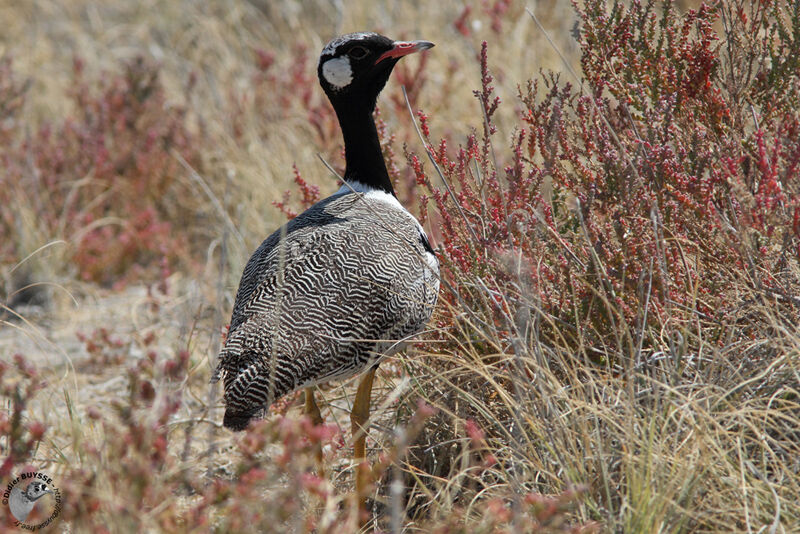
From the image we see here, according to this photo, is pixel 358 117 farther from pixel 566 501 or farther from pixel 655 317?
pixel 566 501

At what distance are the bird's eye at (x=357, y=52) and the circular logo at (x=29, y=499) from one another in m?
2.13

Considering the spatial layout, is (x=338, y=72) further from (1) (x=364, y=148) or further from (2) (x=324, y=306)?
(2) (x=324, y=306)

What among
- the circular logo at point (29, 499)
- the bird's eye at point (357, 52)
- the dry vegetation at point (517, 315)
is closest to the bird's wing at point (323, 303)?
the dry vegetation at point (517, 315)

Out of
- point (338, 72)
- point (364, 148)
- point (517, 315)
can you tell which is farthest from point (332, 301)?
point (338, 72)

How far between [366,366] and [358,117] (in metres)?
1.25

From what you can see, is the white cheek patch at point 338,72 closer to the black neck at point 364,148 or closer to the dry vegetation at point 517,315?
the black neck at point 364,148

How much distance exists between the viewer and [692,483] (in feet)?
7.34

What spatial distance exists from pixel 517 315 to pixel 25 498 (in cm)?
151

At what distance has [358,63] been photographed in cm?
367

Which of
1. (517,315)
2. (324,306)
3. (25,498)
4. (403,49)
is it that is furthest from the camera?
(403,49)

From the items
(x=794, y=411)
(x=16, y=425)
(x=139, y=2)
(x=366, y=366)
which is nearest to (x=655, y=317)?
(x=794, y=411)

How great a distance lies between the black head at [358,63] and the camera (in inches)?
143

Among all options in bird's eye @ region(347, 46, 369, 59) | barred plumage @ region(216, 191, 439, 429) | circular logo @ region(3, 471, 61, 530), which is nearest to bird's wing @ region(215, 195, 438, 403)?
barred plumage @ region(216, 191, 439, 429)

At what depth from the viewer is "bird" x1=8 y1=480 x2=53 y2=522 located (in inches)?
88.7
